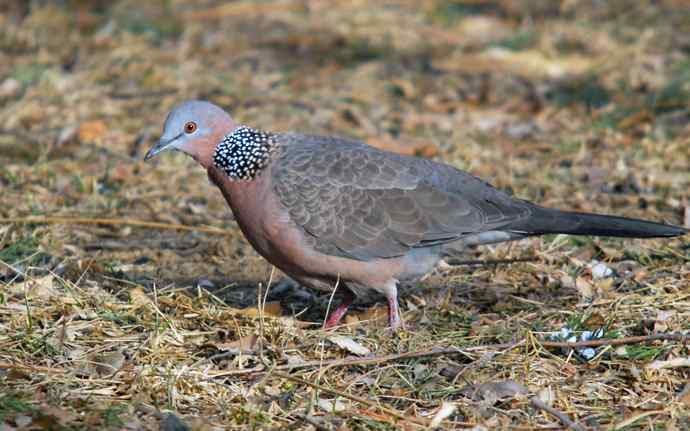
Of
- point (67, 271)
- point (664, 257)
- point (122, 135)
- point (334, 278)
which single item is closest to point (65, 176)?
point (122, 135)

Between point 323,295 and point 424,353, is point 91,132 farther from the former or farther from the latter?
point 424,353

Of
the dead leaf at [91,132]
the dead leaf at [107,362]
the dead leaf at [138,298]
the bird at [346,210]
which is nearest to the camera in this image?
the dead leaf at [107,362]

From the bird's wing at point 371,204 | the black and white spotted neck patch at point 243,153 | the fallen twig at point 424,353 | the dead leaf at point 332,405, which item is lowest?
the dead leaf at point 332,405

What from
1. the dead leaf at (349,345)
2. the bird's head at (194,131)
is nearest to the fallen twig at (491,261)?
the dead leaf at (349,345)

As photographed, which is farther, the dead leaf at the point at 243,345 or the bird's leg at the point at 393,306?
the bird's leg at the point at 393,306

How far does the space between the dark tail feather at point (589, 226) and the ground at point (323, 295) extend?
354 mm

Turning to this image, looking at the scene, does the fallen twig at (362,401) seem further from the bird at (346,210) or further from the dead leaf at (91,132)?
the dead leaf at (91,132)

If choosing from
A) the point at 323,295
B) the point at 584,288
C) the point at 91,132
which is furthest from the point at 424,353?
the point at 91,132

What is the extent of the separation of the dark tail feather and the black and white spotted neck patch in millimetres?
1397

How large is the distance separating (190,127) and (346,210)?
965mm

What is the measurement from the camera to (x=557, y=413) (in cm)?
381

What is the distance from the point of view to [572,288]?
521cm

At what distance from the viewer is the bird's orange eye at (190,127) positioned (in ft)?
16.7

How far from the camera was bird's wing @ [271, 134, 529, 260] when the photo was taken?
4.92m
